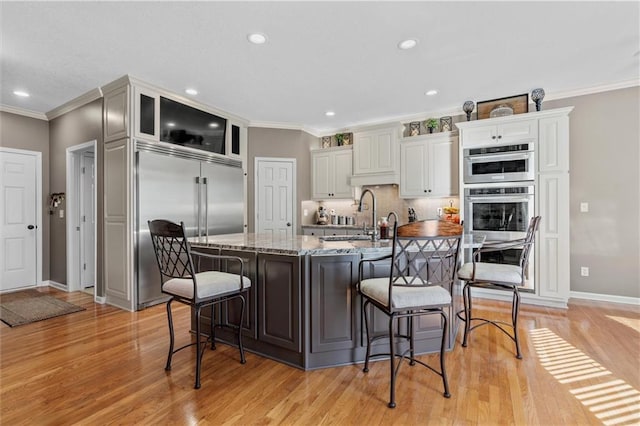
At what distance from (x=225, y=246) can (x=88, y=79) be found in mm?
2852

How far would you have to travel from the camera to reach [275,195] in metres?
5.61

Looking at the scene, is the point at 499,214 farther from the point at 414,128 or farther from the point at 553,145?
the point at 414,128

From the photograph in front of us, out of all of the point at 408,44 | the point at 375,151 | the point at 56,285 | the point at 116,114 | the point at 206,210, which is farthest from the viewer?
Answer: the point at 375,151

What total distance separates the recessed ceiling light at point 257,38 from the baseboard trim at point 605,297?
15.5 ft

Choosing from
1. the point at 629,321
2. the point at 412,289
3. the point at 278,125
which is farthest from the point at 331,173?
the point at 629,321

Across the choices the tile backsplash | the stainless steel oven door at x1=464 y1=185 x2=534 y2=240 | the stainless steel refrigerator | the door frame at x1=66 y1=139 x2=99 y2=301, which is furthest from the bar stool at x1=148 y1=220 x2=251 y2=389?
the tile backsplash

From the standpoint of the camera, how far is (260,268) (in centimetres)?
242

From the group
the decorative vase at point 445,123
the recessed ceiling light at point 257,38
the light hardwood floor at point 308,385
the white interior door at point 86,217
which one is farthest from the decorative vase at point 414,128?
the white interior door at point 86,217

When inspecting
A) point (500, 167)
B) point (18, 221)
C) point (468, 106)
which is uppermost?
point (468, 106)

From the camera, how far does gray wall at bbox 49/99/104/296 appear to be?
398 cm

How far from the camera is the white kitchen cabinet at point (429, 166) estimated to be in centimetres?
461

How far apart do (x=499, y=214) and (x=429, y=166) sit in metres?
1.22

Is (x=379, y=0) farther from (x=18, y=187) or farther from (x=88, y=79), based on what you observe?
(x=18, y=187)

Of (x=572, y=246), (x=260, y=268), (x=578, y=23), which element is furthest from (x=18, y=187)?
(x=572, y=246)
